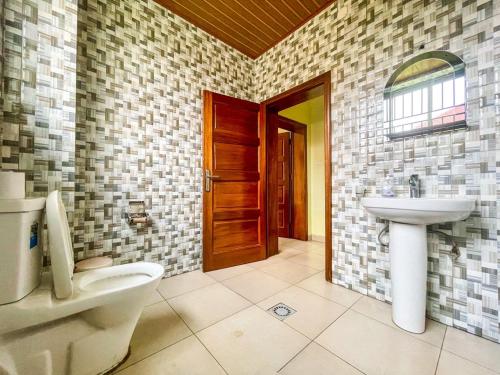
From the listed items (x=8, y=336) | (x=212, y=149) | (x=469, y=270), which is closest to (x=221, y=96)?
(x=212, y=149)

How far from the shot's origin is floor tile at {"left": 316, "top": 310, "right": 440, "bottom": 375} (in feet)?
3.15

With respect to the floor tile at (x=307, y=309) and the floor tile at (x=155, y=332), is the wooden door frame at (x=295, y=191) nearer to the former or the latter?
the floor tile at (x=307, y=309)

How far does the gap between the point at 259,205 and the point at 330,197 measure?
88 cm

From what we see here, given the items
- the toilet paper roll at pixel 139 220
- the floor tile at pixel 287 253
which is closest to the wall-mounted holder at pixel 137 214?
the toilet paper roll at pixel 139 220

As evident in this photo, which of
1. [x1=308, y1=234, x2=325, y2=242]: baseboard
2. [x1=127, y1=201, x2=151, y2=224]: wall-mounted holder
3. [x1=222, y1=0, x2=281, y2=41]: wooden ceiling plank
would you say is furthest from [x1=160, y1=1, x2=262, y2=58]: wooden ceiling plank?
[x1=308, y1=234, x2=325, y2=242]: baseboard

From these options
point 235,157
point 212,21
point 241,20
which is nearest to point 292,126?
point 235,157

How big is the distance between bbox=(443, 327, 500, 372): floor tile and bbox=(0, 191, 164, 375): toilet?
1655mm

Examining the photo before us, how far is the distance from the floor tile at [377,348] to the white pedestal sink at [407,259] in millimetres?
125

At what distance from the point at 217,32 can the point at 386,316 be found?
3.07 m

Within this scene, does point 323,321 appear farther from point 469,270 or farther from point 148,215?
point 148,215

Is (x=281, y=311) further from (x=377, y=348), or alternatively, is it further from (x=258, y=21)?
(x=258, y=21)

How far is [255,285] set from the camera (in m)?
1.80

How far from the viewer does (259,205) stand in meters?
2.46

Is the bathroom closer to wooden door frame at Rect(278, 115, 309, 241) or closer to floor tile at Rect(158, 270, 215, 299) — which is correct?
floor tile at Rect(158, 270, 215, 299)
